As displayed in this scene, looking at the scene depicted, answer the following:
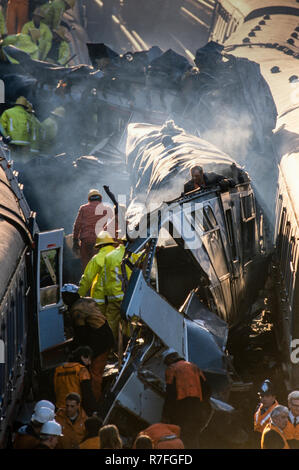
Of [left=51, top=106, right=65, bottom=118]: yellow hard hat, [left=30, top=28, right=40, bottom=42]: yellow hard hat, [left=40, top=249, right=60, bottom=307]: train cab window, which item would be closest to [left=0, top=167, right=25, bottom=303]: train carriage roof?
[left=40, top=249, right=60, bottom=307]: train cab window

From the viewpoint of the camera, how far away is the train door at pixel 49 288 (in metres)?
8.02

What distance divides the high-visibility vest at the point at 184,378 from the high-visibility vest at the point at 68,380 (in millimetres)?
834

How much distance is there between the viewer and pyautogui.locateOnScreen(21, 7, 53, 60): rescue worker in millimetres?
24297

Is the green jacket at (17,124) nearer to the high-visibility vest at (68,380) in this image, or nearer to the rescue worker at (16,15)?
the high-visibility vest at (68,380)

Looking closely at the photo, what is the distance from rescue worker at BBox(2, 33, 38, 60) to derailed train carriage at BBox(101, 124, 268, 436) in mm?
→ 12199

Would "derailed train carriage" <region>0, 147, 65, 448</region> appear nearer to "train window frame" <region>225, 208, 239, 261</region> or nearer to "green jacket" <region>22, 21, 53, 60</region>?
"train window frame" <region>225, 208, 239, 261</region>

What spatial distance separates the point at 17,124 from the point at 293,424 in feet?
38.4

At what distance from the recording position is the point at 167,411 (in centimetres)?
670

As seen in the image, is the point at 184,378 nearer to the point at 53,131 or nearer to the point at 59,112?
the point at 53,131

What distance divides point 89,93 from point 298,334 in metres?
13.4

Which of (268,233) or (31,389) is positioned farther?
(268,233)

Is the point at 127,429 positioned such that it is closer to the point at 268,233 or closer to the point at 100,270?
the point at 100,270

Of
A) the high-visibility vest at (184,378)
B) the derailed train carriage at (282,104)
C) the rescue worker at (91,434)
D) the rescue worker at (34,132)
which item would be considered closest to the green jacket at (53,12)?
the derailed train carriage at (282,104)
